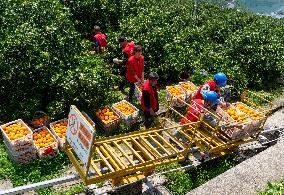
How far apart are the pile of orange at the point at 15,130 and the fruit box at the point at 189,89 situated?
542 cm

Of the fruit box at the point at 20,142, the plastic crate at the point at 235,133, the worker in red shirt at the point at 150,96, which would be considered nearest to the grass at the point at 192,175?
the plastic crate at the point at 235,133

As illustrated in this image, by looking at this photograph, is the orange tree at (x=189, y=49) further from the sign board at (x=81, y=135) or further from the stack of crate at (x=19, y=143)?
the sign board at (x=81, y=135)

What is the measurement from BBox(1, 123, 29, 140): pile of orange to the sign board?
2664mm

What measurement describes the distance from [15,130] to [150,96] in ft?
11.8

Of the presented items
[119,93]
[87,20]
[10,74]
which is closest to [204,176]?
[119,93]

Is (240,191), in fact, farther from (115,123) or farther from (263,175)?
(115,123)

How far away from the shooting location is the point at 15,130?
9.00 meters

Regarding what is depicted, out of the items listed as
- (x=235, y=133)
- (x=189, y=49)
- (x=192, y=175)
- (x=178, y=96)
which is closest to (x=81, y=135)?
(x=192, y=175)

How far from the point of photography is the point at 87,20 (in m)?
16.2

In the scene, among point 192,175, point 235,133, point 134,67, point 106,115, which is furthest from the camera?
point 134,67

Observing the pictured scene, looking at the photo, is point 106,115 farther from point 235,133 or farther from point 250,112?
point 250,112

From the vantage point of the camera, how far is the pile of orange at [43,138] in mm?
9068

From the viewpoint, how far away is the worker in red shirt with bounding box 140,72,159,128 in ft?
31.0

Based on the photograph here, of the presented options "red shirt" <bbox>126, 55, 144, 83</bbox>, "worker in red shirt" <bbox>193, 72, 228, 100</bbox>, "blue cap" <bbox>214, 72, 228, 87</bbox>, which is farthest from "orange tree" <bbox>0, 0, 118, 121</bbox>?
"blue cap" <bbox>214, 72, 228, 87</bbox>
